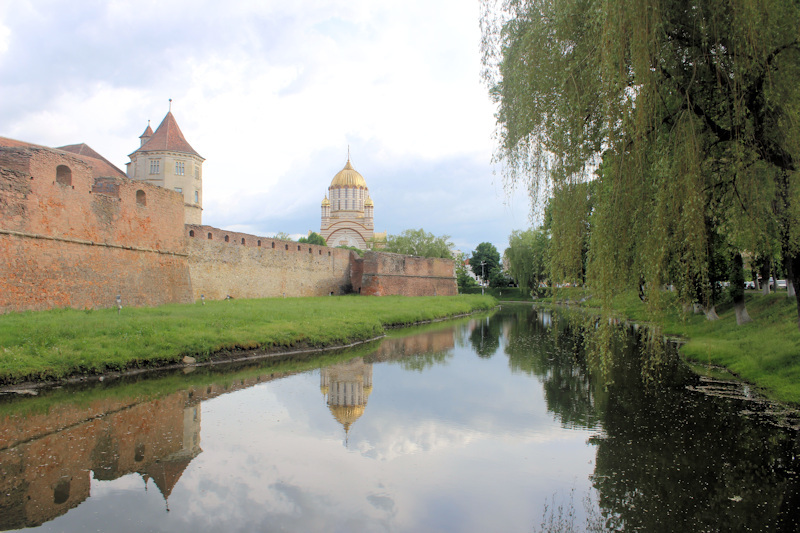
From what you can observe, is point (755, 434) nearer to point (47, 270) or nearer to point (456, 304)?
point (47, 270)

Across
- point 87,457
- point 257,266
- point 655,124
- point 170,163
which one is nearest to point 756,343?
point 655,124

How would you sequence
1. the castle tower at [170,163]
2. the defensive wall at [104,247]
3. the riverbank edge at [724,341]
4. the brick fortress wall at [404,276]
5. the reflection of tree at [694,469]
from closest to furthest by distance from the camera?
the reflection of tree at [694,469], the riverbank edge at [724,341], the defensive wall at [104,247], the brick fortress wall at [404,276], the castle tower at [170,163]

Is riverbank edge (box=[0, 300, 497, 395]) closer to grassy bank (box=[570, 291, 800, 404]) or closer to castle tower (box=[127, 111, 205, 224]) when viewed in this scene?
grassy bank (box=[570, 291, 800, 404])

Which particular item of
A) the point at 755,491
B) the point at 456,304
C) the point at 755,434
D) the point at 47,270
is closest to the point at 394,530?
the point at 755,491

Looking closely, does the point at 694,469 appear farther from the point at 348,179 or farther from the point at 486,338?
the point at 348,179

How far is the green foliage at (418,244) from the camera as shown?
46.5 meters

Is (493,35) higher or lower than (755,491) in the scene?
higher

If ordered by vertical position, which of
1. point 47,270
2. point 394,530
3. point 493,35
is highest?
point 493,35

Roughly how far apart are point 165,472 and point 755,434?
19.9ft

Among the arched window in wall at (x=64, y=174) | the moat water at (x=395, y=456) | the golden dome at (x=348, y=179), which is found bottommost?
the moat water at (x=395, y=456)

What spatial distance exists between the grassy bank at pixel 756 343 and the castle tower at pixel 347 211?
5084 centimetres

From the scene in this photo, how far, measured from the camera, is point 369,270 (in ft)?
92.9

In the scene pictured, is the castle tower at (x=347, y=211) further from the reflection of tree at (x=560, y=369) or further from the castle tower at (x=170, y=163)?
the reflection of tree at (x=560, y=369)

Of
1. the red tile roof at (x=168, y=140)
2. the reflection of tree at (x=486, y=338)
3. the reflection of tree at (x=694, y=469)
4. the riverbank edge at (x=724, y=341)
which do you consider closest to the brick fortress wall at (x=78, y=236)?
the reflection of tree at (x=486, y=338)
